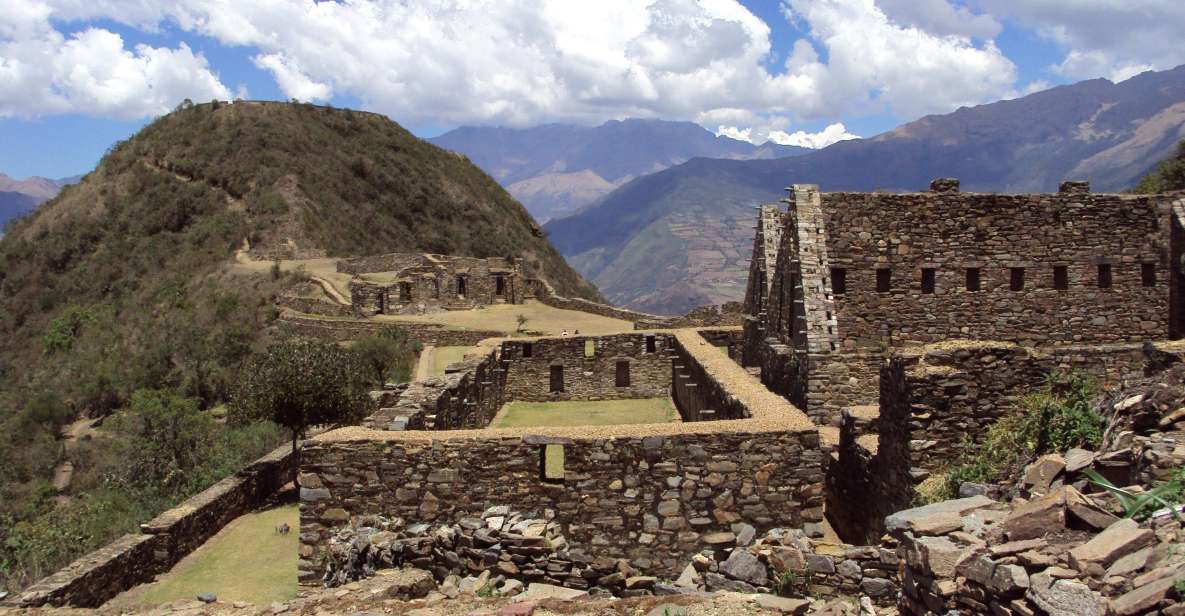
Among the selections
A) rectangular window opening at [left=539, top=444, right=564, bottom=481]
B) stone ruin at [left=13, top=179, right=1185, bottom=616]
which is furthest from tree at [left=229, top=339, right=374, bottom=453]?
rectangular window opening at [left=539, top=444, right=564, bottom=481]

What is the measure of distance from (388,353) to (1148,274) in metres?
21.1

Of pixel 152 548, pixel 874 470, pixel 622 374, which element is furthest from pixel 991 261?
pixel 152 548

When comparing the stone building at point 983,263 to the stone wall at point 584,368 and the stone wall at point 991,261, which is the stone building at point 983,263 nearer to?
the stone wall at point 991,261

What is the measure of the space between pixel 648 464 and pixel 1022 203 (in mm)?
9308

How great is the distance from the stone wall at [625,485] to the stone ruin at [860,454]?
2cm

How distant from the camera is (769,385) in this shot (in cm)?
1445

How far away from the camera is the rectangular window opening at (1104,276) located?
13508mm

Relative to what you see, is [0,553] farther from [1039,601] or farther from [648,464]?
[1039,601]

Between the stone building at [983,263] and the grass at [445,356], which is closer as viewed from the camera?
the stone building at [983,263]

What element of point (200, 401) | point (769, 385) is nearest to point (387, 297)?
point (200, 401)

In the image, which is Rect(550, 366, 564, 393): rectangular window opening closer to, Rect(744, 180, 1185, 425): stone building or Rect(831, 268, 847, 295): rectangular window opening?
Rect(744, 180, 1185, 425): stone building

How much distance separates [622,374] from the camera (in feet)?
62.5

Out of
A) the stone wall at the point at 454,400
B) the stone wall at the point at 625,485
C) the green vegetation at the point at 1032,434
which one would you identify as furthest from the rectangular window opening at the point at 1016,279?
the stone wall at the point at 454,400

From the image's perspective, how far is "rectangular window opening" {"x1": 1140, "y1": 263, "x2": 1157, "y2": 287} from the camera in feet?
44.4
